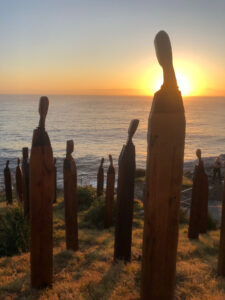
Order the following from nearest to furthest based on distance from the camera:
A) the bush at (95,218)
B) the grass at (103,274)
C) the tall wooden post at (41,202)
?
the tall wooden post at (41,202) → the grass at (103,274) → the bush at (95,218)

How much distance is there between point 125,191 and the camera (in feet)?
13.4

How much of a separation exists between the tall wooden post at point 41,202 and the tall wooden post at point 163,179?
1208mm

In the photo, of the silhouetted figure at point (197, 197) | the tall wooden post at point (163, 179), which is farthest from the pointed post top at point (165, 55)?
the silhouetted figure at point (197, 197)

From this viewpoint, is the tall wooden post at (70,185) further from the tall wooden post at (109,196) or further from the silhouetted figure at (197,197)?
the silhouetted figure at (197,197)

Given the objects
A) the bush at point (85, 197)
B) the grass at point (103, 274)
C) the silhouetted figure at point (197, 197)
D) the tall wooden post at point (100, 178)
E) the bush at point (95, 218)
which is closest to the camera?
the grass at point (103, 274)

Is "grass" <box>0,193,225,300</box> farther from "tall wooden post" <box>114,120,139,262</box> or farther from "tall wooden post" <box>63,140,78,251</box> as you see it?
"tall wooden post" <box>63,140,78,251</box>

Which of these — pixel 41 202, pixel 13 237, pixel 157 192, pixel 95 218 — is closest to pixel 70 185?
pixel 41 202

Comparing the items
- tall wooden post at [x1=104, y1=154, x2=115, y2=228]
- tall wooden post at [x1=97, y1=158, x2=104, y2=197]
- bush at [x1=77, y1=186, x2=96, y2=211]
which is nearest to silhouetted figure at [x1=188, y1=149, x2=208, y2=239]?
tall wooden post at [x1=104, y1=154, x2=115, y2=228]

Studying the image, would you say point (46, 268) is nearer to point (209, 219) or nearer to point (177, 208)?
point (177, 208)

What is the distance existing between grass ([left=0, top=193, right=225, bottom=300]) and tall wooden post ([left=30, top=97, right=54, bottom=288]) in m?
0.27

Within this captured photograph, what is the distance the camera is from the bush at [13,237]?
504 centimetres

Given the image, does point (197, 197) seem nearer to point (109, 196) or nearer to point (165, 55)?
point (109, 196)

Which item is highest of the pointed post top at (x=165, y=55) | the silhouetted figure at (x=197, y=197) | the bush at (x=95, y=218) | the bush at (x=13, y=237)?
the pointed post top at (x=165, y=55)

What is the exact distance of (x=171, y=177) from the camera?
255 cm
